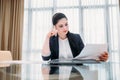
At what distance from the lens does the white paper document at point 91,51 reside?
1.80m

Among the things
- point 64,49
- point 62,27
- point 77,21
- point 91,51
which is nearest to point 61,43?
point 64,49

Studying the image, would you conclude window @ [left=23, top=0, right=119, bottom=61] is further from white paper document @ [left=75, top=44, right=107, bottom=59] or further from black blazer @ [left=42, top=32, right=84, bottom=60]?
white paper document @ [left=75, top=44, right=107, bottom=59]

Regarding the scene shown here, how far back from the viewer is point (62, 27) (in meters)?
2.58

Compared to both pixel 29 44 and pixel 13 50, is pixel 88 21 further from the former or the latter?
pixel 13 50

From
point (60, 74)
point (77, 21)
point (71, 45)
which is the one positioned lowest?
point (60, 74)

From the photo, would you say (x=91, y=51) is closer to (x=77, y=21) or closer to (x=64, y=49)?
(x=64, y=49)

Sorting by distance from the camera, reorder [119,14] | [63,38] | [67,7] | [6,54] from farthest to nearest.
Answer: [67,7] < [119,14] < [6,54] < [63,38]

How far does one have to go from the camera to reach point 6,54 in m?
3.04

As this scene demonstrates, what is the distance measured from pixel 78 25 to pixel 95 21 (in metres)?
0.43

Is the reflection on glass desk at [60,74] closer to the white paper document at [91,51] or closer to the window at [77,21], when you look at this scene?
the white paper document at [91,51]

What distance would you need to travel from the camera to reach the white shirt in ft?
8.13

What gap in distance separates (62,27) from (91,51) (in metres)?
0.86

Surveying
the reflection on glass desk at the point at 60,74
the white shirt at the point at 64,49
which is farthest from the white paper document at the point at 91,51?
the white shirt at the point at 64,49

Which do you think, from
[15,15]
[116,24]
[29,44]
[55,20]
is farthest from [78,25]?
[55,20]
